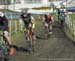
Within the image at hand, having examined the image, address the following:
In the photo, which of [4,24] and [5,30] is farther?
[4,24]

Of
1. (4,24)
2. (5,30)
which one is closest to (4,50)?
(5,30)

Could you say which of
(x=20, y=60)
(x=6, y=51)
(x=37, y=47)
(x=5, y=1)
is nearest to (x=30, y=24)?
(x=37, y=47)

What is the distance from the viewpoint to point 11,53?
14.1 meters

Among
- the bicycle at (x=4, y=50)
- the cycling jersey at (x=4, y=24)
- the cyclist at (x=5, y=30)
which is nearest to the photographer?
the cyclist at (x=5, y=30)

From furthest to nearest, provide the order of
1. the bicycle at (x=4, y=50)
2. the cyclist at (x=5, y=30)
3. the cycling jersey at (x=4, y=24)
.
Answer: the cycling jersey at (x=4, y=24) < the bicycle at (x=4, y=50) < the cyclist at (x=5, y=30)

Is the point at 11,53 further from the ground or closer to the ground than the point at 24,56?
further from the ground

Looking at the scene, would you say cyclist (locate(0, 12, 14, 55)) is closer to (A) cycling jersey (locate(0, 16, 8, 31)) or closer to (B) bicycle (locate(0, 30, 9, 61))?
(A) cycling jersey (locate(0, 16, 8, 31))

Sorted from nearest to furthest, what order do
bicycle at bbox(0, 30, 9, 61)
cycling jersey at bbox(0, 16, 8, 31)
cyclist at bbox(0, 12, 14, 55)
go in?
cyclist at bbox(0, 12, 14, 55) → bicycle at bbox(0, 30, 9, 61) → cycling jersey at bbox(0, 16, 8, 31)

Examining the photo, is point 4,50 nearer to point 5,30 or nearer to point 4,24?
point 5,30

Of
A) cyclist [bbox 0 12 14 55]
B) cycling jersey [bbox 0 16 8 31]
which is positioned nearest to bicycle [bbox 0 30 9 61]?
cyclist [bbox 0 12 14 55]

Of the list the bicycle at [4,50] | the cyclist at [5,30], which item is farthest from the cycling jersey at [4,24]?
the bicycle at [4,50]

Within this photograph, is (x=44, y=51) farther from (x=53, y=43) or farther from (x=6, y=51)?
(x=6, y=51)

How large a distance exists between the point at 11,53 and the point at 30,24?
686 centimetres

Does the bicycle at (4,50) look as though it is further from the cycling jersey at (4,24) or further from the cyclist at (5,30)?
the cycling jersey at (4,24)
